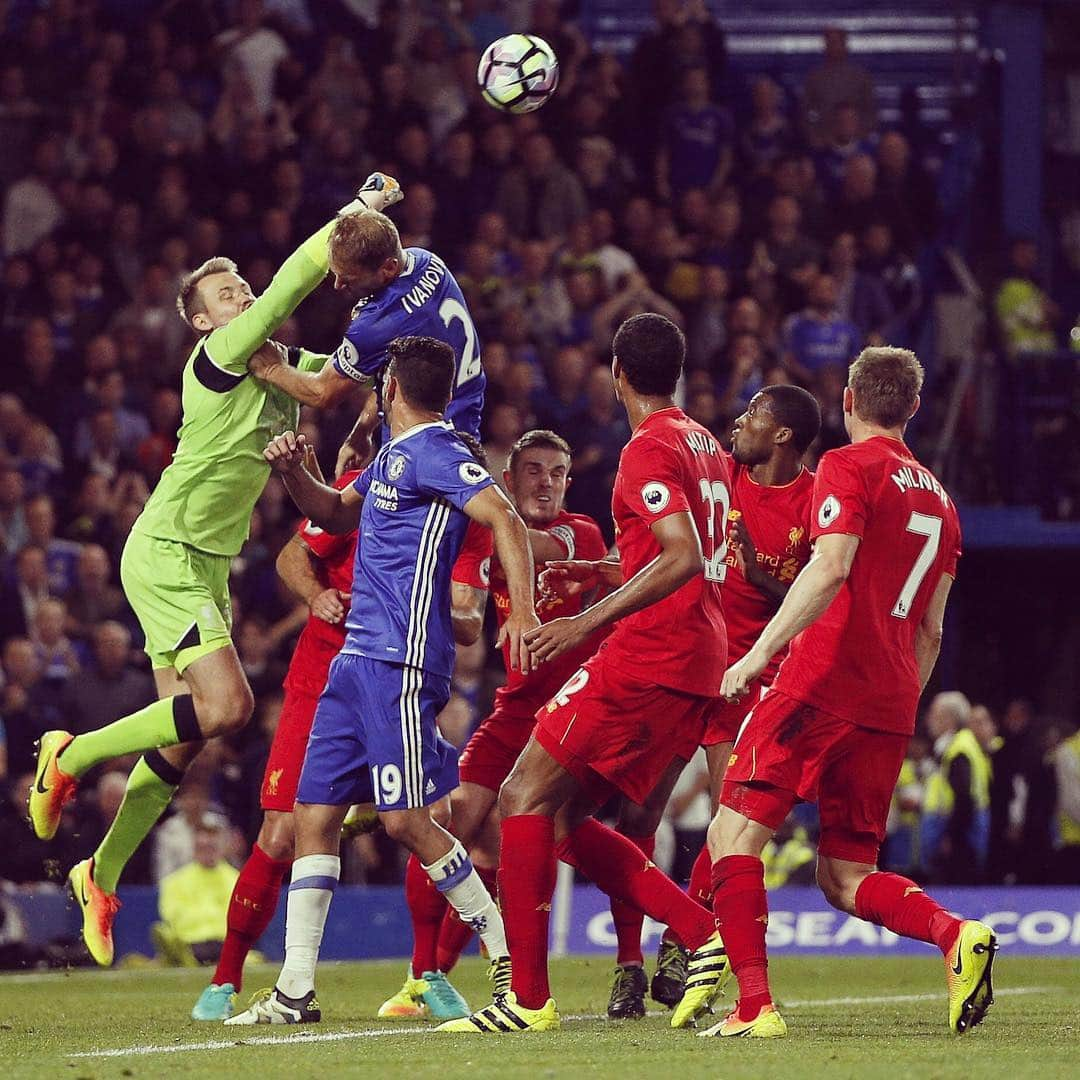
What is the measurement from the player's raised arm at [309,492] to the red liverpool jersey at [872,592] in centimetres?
188

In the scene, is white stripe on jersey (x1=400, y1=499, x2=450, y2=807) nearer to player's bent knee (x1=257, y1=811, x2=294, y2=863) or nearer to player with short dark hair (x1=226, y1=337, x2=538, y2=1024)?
player with short dark hair (x1=226, y1=337, x2=538, y2=1024)

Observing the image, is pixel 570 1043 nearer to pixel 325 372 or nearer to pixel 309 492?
pixel 309 492

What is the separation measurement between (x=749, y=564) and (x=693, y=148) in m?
10.6

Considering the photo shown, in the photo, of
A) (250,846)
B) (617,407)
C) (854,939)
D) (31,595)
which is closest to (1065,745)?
(854,939)

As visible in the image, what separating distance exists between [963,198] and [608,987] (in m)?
11.0

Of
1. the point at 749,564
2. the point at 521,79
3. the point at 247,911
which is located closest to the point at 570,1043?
the point at 247,911

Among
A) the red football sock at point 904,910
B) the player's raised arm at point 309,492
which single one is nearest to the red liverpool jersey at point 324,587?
the player's raised arm at point 309,492

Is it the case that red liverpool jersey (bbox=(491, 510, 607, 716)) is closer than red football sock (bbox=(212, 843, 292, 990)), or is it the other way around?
red football sock (bbox=(212, 843, 292, 990))

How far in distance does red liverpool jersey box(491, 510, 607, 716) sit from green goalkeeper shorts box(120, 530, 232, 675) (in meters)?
1.18

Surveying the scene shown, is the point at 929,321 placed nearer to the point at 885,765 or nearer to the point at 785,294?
the point at 785,294

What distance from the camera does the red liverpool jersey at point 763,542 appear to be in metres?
8.98

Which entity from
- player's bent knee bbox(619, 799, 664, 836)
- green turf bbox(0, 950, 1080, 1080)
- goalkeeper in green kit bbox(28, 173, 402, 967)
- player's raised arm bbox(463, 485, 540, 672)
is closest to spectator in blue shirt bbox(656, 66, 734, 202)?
green turf bbox(0, 950, 1080, 1080)

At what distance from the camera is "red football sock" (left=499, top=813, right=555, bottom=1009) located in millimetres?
7559

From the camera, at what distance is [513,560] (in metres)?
7.47
